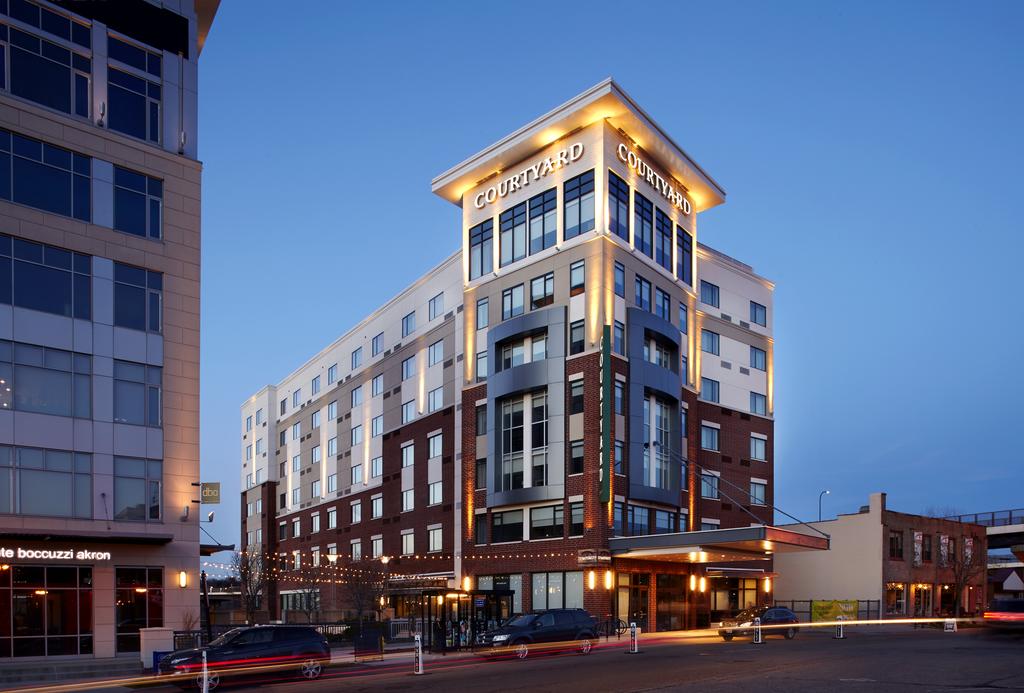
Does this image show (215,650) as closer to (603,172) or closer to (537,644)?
(537,644)

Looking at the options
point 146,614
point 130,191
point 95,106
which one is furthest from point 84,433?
point 95,106

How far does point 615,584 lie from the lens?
5272 cm

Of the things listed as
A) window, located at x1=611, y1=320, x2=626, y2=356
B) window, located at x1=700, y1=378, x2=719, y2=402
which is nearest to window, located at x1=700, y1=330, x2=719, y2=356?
window, located at x1=700, y1=378, x2=719, y2=402

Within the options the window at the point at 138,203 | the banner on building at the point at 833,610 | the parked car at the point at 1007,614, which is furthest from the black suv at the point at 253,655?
the banner on building at the point at 833,610

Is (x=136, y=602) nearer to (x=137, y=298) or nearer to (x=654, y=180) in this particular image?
(x=137, y=298)

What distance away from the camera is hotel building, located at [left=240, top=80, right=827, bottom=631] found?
53.8 meters

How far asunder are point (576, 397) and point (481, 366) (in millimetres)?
9561

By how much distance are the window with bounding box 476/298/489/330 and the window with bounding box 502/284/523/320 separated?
1.89 meters

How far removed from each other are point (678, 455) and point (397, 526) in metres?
25.8

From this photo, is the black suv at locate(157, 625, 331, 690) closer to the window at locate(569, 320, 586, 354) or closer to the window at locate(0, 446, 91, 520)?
the window at locate(0, 446, 91, 520)

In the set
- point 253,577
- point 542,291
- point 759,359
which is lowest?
point 253,577

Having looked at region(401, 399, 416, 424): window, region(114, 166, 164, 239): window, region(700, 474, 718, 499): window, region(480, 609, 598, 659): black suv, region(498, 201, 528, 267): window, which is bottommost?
region(480, 609, 598, 659): black suv

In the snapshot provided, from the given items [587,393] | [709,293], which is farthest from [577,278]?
[709,293]

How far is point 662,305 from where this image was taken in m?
60.8
